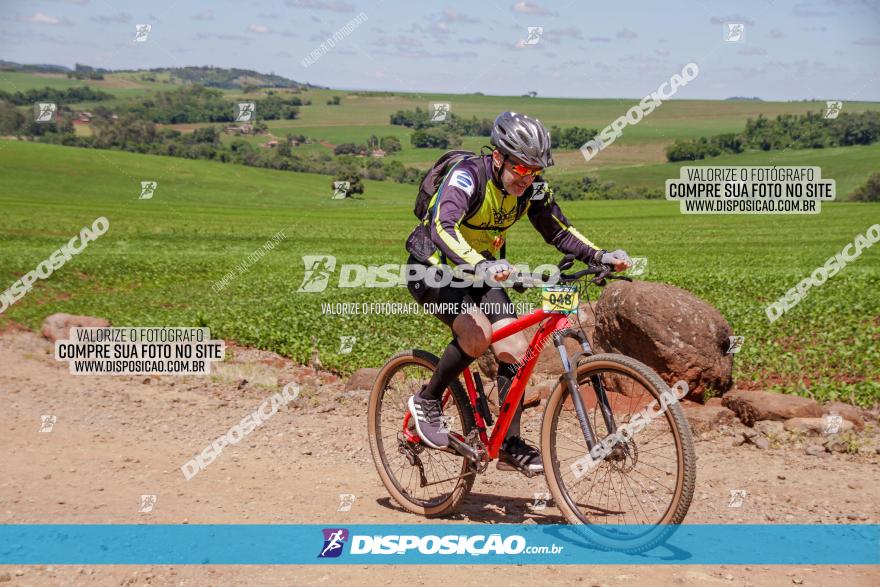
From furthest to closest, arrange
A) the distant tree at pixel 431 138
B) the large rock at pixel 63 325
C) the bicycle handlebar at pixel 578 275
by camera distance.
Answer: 1. the distant tree at pixel 431 138
2. the large rock at pixel 63 325
3. the bicycle handlebar at pixel 578 275

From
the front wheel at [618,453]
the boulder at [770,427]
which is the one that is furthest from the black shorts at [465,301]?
the boulder at [770,427]

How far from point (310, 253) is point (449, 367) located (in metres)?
37.9

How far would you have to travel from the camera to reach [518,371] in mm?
5977

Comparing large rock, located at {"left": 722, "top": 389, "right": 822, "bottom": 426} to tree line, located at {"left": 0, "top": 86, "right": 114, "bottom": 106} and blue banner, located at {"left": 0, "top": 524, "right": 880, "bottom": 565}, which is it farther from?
tree line, located at {"left": 0, "top": 86, "right": 114, "bottom": 106}

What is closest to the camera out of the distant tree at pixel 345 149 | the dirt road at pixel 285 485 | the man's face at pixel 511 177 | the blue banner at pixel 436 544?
the dirt road at pixel 285 485

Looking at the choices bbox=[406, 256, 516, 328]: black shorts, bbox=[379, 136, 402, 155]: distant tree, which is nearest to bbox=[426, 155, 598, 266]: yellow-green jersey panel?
bbox=[406, 256, 516, 328]: black shorts

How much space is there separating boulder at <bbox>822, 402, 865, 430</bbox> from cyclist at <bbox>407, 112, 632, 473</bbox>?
5008 mm

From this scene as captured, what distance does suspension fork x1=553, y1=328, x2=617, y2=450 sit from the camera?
5.46 m

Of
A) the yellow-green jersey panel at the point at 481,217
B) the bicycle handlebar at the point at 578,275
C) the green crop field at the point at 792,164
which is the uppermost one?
the green crop field at the point at 792,164

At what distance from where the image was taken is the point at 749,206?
195 ft

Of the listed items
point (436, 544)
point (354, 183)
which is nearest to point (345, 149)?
point (354, 183)

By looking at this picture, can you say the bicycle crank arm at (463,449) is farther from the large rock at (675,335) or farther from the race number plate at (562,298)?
the large rock at (675,335)

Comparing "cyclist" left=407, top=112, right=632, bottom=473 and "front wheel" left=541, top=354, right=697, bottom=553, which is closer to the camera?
"front wheel" left=541, top=354, right=697, bottom=553

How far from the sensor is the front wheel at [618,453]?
201 inches
